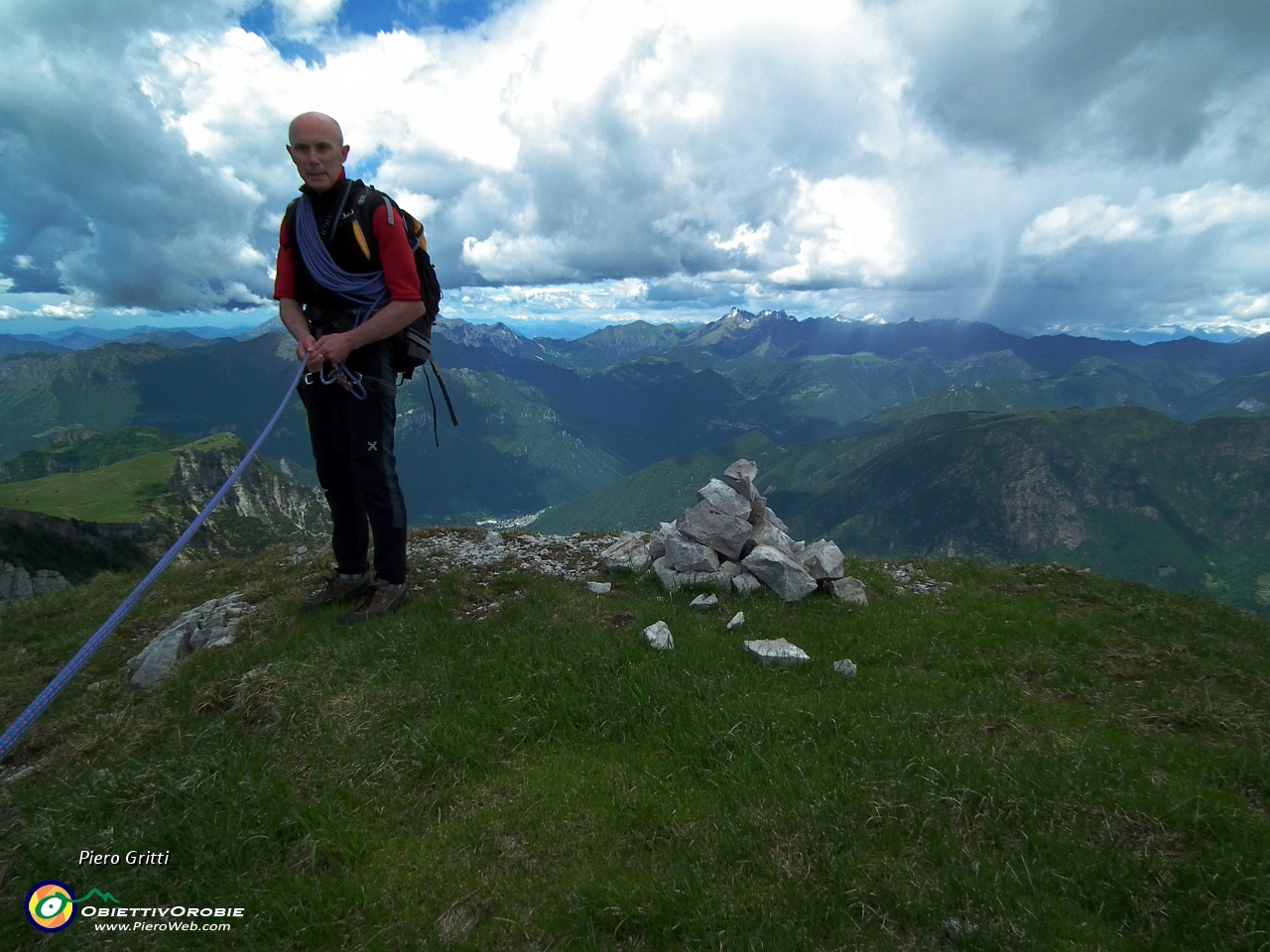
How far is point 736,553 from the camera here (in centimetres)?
1085

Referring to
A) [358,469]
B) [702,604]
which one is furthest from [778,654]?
[358,469]

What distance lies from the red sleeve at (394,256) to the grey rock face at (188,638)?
5.53m

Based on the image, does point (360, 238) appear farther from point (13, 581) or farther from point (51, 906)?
point (13, 581)

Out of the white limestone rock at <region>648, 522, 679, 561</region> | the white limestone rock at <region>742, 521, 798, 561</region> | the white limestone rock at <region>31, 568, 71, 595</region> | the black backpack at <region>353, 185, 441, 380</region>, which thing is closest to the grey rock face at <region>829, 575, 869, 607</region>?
the white limestone rock at <region>742, 521, 798, 561</region>

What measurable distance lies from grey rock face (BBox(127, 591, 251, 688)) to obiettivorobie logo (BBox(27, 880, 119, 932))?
4292 mm

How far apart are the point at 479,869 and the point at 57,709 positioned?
721 cm

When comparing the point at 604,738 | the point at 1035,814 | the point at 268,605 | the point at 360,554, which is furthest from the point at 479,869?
the point at 268,605

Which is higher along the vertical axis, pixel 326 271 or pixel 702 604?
pixel 326 271

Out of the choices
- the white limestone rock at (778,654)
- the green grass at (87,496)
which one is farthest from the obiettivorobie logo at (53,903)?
the green grass at (87,496)

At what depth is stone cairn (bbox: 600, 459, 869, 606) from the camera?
10.1m

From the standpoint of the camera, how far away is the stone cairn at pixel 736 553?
10055 mm

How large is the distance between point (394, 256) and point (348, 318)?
1.09 meters

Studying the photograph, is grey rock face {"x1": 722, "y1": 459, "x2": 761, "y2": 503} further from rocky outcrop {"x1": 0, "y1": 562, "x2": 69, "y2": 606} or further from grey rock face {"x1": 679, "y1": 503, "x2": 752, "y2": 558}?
rocky outcrop {"x1": 0, "y1": 562, "x2": 69, "y2": 606}

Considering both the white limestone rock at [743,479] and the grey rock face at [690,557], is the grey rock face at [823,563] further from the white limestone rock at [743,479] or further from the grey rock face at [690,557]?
the white limestone rock at [743,479]
